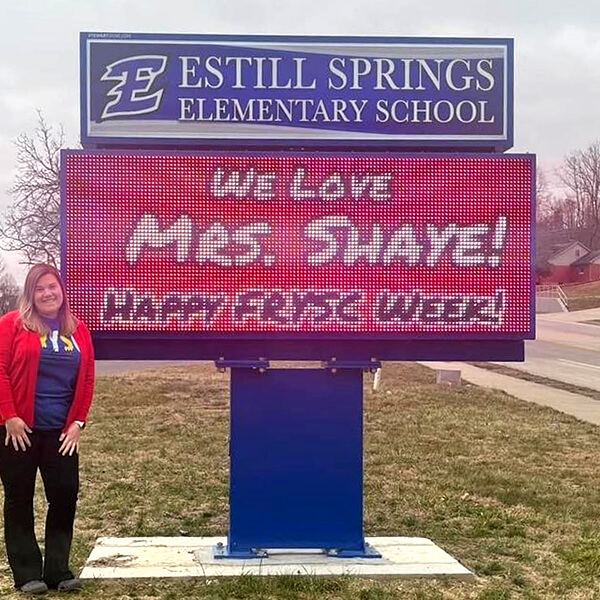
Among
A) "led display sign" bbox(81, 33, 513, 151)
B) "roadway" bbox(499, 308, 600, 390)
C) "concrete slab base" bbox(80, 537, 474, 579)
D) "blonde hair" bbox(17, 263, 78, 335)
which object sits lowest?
"roadway" bbox(499, 308, 600, 390)

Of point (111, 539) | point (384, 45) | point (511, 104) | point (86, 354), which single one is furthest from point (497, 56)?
point (111, 539)

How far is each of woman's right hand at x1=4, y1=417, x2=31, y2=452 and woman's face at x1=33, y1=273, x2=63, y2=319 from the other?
543 millimetres

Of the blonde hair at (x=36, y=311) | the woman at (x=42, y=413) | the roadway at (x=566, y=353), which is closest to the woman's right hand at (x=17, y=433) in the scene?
the woman at (x=42, y=413)

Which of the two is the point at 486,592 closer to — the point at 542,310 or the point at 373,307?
the point at 373,307

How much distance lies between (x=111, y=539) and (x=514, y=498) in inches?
129

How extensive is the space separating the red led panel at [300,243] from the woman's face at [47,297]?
0.34 meters

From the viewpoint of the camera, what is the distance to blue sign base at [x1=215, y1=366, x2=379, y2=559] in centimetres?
493

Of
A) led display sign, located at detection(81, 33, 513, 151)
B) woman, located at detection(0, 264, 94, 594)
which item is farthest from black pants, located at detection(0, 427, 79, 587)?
led display sign, located at detection(81, 33, 513, 151)

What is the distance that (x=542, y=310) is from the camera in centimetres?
5478

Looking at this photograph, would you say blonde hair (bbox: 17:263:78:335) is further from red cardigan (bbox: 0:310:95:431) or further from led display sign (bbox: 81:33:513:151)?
led display sign (bbox: 81:33:513:151)

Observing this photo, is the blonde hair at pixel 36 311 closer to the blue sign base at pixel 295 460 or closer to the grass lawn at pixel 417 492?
the blue sign base at pixel 295 460

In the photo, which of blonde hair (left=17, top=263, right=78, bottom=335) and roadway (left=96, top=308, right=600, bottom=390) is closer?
blonde hair (left=17, top=263, right=78, bottom=335)

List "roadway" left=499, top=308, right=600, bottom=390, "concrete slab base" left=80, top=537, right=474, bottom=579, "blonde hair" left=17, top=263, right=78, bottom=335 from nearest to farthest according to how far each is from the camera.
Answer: "blonde hair" left=17, top=263, right=78, bottom=335 < "concrete slab base" left=80, top=537, right=474, bottom=579 < "roadway" left=499, top=308, right=600, bottom=390

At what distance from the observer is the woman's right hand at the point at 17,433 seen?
4.02m
